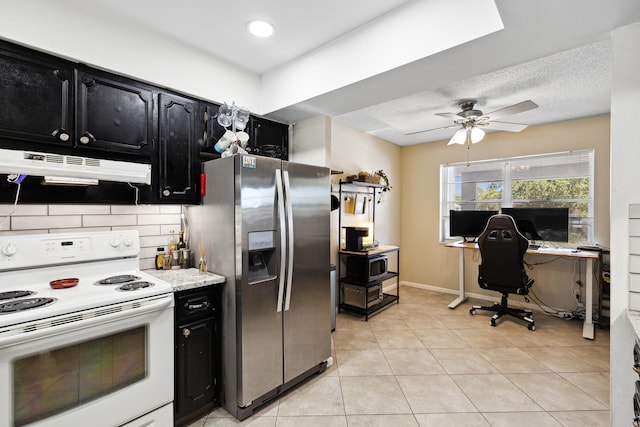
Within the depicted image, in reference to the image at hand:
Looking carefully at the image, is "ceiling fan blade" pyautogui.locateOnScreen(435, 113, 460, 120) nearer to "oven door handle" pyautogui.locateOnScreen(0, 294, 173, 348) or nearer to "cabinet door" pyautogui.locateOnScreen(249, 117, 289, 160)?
"cabinet door" pyautogui.locateOnScreen(249, 117, 289, 160)

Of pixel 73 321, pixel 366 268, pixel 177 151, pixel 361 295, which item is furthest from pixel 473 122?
pixel 73 321

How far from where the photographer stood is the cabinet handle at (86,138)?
1795mm

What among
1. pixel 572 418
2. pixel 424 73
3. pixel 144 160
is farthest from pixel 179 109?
pixel 572 418

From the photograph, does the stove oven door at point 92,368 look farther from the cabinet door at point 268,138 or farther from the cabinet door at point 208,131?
the cabinet door at point 268,138

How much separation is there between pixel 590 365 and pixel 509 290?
3.29 feet

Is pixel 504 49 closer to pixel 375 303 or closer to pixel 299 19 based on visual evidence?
pixel 299 19

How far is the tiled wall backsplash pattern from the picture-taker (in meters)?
1.76

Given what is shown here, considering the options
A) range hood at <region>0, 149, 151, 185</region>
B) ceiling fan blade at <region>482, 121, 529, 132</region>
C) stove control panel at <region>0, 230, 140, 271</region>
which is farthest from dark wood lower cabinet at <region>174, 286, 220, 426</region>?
ceiling fan blade at <region>482, 121, 529, 132</region>

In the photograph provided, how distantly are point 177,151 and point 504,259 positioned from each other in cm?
366

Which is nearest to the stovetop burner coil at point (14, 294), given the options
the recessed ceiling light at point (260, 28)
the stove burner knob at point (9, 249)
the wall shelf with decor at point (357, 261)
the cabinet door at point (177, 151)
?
the stove burner knob at point (9, 249)

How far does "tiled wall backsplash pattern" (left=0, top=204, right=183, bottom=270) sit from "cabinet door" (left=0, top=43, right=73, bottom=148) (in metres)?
0.43

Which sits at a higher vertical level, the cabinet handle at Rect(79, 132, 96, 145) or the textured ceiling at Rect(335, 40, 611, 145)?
the textured ceiling at Rect(335, 40, 611, 145)

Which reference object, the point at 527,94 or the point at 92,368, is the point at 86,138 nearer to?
the point at 92,368

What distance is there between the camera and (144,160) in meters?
2.08
